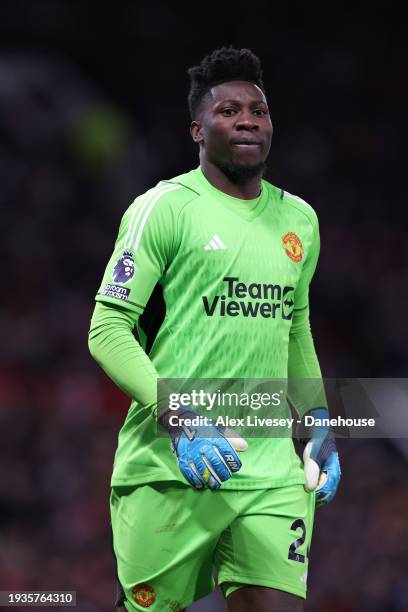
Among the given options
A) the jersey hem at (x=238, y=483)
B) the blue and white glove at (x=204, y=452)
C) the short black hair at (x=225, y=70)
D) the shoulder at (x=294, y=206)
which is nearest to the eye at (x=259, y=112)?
the short black hair at (x=225, y=70)

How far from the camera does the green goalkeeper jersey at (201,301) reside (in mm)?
3412

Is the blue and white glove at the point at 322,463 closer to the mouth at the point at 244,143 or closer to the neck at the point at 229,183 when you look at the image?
the neck at the point at 229,183

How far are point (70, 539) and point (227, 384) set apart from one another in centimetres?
387

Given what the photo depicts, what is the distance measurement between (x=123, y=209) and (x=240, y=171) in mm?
5006

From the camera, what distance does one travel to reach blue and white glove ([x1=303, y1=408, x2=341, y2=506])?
355 cm

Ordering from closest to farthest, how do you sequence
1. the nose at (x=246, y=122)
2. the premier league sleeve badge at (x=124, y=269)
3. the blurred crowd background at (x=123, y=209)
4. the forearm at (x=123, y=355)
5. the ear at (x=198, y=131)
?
the forearm at (x=123, y=355), the premier league sleeve badge at (x=124, y=269), the nose at (x=246, y=122), the ear at (x=198, y=131), the blurred crowd background at (x=123, y=209)

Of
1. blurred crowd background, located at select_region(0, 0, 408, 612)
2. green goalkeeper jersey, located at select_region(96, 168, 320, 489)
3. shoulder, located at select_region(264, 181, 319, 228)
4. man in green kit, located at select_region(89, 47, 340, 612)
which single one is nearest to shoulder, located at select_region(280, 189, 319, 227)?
shoulder, located at select_region(264, 181, 319, 228)

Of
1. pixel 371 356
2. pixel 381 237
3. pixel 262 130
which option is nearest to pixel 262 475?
pixel 262 130

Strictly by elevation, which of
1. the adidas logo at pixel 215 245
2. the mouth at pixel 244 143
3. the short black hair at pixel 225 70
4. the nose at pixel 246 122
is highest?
the short black hair at pixel 225 70

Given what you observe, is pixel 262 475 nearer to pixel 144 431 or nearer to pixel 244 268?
pixel 144 431

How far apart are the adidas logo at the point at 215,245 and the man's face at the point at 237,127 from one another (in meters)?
0.25

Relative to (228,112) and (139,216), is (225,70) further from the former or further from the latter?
(139,216)

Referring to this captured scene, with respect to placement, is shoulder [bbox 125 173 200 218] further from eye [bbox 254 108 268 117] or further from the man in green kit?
eye [bbox 254 108 268 117]

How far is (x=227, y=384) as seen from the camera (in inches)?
135
